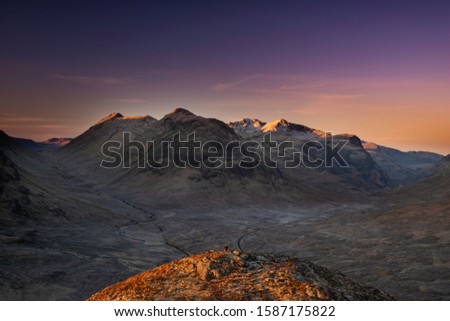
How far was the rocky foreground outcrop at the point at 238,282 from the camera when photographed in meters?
9.68

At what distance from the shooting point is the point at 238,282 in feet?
33.1

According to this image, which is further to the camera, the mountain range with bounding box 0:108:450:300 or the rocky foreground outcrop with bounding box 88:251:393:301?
the mountain range with bounding box 0:108:450:300

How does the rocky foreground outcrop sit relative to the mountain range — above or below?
above

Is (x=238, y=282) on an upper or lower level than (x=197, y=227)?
upper

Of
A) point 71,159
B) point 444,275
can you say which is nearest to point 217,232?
point 444,275

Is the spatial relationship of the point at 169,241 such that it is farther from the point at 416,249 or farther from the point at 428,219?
the point at 428,219

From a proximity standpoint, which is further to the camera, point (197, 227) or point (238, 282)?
point (197, 227)

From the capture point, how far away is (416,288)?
101 feet

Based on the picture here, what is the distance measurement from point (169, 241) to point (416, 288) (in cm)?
3167

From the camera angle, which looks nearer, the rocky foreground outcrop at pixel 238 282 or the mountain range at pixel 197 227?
the rocky foreground outcrop at pixel 238 282

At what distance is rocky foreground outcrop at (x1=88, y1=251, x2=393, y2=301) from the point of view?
9680mm

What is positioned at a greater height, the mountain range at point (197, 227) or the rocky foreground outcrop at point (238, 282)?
the rocky foreground outcrop at point (238, 282)

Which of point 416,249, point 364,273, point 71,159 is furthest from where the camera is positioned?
point 71,159

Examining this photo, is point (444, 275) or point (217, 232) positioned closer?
point (444, 275)
